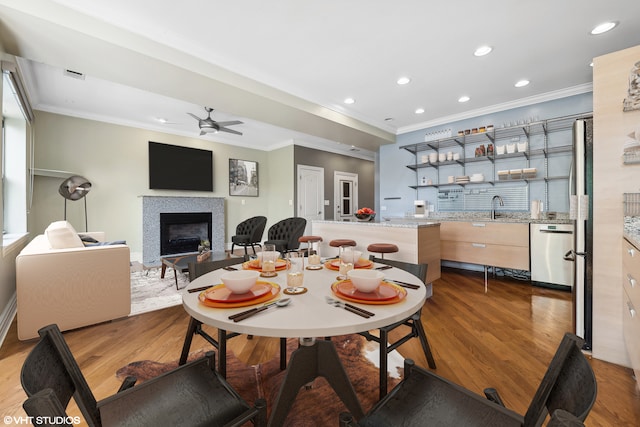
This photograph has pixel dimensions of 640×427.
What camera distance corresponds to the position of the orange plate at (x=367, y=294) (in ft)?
3.05

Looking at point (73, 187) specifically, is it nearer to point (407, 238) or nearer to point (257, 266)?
point (257, 266)

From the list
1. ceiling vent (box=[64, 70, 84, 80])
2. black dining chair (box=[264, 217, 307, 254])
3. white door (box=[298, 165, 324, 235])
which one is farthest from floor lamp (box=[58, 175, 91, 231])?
white door (box=[298, 165, 324, 235])

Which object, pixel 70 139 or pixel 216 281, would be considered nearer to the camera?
pixel 216 281

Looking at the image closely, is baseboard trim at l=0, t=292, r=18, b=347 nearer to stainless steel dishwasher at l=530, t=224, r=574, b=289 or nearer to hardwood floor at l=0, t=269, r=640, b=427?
hardwood floor at l=0, t=269, r=640, b=427

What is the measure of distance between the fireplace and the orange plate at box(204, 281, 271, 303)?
5.02 m

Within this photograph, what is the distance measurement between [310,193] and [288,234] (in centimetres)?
240

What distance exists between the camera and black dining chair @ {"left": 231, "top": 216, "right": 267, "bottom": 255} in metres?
4.97

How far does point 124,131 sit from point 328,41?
14.5 feet

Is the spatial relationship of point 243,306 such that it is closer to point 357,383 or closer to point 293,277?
point 293,277

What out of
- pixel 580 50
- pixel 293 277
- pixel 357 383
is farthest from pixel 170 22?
pixel 580 50

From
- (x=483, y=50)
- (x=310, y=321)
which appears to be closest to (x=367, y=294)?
(x=310, y=321)

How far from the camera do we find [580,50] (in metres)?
Answer: 2.76

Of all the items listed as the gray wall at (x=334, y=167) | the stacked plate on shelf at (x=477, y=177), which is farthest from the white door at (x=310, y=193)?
the stacked plate on shelf at (x=477, y=177)

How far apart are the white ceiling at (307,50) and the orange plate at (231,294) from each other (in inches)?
89.1
